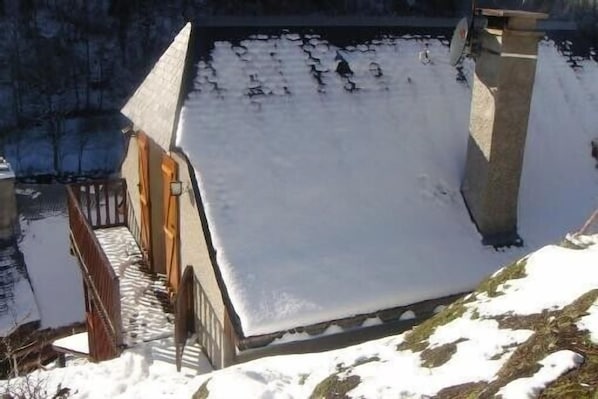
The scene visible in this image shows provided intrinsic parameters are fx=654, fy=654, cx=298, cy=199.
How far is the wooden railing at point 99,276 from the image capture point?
7.81 meters

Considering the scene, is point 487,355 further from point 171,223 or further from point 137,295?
point 137,295

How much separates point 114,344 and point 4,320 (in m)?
5.98

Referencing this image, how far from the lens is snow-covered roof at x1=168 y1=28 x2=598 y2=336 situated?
7105 mm

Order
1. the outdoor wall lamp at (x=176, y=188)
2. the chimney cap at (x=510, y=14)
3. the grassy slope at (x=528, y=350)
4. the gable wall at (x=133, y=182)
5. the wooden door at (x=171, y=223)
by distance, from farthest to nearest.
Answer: the gable wall at (x=133, y=182), the wooden door at (x=171, y=223), the outdoor wall lamp at (x=176, y=188), the chimney cap at (x=510, y=14), the grassy slope at (x=528, y=350)

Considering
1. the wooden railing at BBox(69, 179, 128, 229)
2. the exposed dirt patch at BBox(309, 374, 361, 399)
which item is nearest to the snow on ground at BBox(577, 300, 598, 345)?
the exposed dirt patch at BBox(309, 374, 361, 399)

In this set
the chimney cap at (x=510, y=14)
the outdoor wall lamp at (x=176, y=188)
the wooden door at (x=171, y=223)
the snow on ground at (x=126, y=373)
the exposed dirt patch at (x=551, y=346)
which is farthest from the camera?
the wooden door at (x=171, y=223)

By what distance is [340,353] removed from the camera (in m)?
3.63

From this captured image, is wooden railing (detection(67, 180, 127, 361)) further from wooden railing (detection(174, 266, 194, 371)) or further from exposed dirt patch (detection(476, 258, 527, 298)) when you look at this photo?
exposed dirt patch (detection(476, 258, 527, 298))

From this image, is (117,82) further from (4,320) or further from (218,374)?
(218,374)

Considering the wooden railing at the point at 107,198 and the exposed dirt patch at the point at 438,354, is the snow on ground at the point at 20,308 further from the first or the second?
the exposed dirt patch at the point at 438,354

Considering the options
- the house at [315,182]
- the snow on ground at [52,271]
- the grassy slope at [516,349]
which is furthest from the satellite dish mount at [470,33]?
the snow on ground at [52,271]

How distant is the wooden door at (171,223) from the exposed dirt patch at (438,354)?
555 cm

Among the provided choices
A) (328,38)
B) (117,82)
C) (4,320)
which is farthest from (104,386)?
(117,82)

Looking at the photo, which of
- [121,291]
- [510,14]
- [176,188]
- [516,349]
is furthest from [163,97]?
[516,349]
